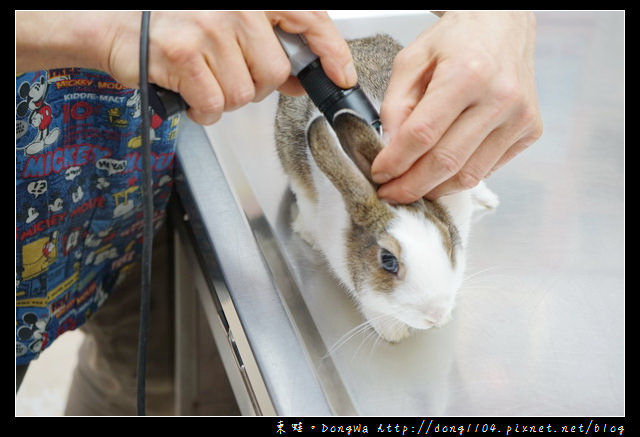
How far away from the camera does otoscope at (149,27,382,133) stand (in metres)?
0.72

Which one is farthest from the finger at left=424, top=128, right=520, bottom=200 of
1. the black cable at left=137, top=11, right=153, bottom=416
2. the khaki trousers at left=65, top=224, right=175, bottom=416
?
the khaki trousers at left=65, top=224, right=175, bottom=416

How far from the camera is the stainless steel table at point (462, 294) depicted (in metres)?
0.76

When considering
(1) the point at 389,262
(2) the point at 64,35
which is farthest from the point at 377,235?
(2) the point at 64,35

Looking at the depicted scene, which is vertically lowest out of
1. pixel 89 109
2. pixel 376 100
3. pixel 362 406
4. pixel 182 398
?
pixel 182 398

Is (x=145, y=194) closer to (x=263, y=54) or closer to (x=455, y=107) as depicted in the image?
(x=263, y=54)

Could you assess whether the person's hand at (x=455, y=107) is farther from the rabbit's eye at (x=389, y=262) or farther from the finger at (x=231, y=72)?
the finger at (x=231, y=72)

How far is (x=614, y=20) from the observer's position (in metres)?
1.45

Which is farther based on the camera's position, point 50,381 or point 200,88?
point 50,381

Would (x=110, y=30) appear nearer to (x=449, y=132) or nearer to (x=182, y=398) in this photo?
(x=449, y=132)

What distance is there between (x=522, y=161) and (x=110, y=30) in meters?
0.73

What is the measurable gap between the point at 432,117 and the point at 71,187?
0.54 m

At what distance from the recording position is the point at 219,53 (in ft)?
2.28

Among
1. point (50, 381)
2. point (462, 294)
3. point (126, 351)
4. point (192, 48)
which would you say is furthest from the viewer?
point (50, 381)

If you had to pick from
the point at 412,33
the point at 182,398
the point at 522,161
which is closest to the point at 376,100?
the point at 522,161
